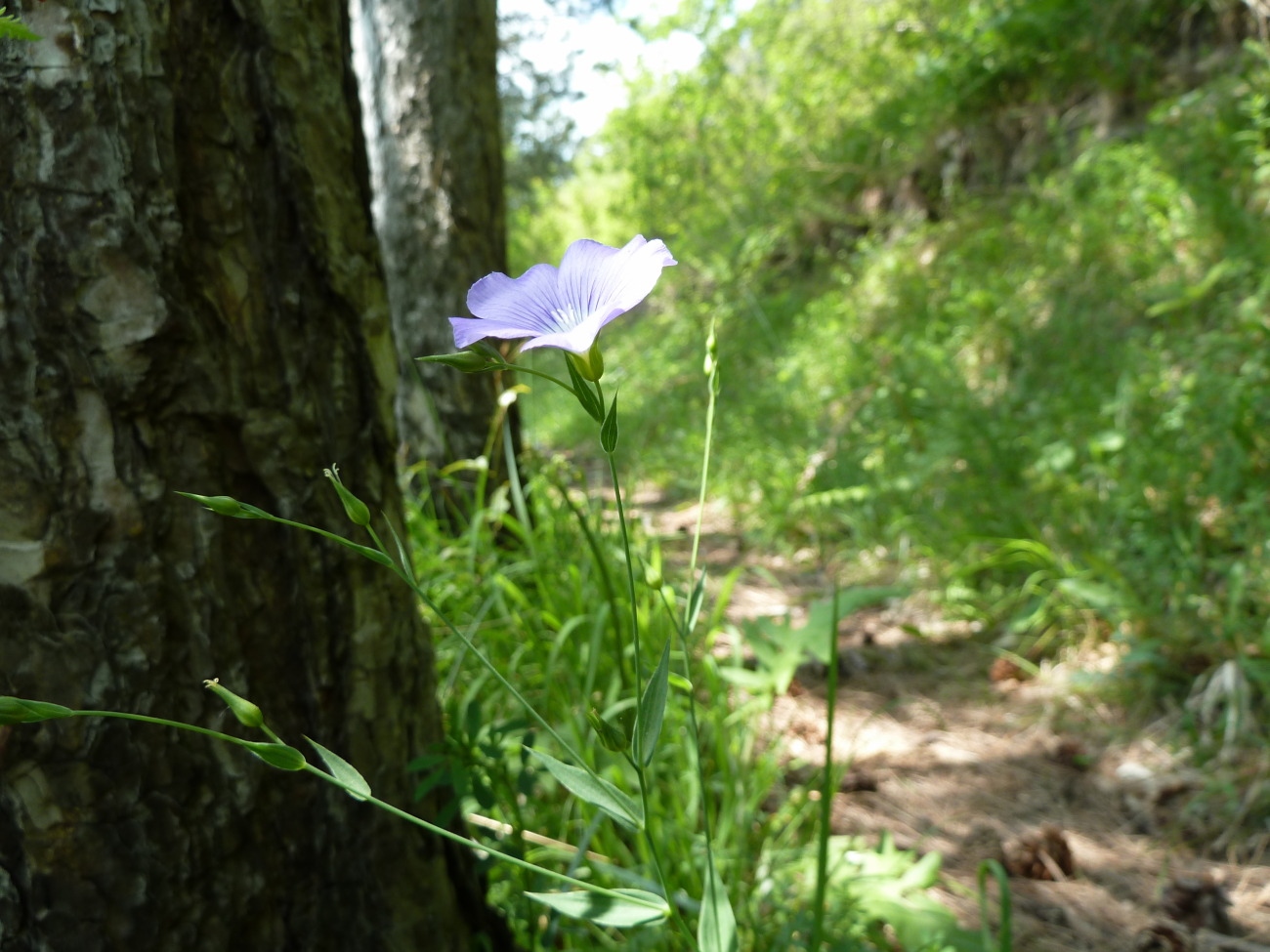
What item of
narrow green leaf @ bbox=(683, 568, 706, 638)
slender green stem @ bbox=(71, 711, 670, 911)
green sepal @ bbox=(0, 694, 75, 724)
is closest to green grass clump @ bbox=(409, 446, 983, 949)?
narrow green leaf @ bbox=(683, 568, 706, 638)

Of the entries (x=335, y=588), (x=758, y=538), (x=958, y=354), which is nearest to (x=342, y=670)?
(x=335, y=588)

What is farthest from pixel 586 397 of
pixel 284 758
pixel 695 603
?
pixel 284 758

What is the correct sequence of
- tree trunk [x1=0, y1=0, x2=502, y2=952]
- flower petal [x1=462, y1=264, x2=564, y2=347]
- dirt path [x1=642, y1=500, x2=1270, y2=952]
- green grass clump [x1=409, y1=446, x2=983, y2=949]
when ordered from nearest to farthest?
1. flower petal [x1=462, y1=264, x2=564, y2=347]
2. tree trunk [x1=0, y1=0, x2=502, y2=952]
3. green grass clump [x1=409, y1=446, x2=983, y2=949]
4. dirt path [x1=642, y1=500, x2=1270, y2=952]

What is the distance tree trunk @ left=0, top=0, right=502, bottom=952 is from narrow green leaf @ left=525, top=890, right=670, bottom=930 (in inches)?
16.1

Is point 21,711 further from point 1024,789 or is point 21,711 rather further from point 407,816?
point 1024,789

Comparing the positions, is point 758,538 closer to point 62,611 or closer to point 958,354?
point 958,354

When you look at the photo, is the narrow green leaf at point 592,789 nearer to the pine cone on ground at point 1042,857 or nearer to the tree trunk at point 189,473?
the tree trunk at point 189,473

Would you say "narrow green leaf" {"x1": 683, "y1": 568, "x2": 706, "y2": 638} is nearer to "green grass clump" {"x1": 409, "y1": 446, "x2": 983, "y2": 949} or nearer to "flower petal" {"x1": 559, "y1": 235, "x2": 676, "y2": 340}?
"green grass clump" {"x1": 409, "y1": 446, "x2": 983, "y2": 949}

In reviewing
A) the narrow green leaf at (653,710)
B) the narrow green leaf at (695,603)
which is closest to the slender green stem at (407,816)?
the narrow green leaf at (653,710)

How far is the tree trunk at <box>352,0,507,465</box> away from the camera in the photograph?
257 cm

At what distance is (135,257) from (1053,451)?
2.41m

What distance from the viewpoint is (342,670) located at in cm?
95

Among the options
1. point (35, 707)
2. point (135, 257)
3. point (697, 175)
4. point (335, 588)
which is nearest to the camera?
point (35, 707)

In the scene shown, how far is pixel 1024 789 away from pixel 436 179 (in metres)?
2.41
